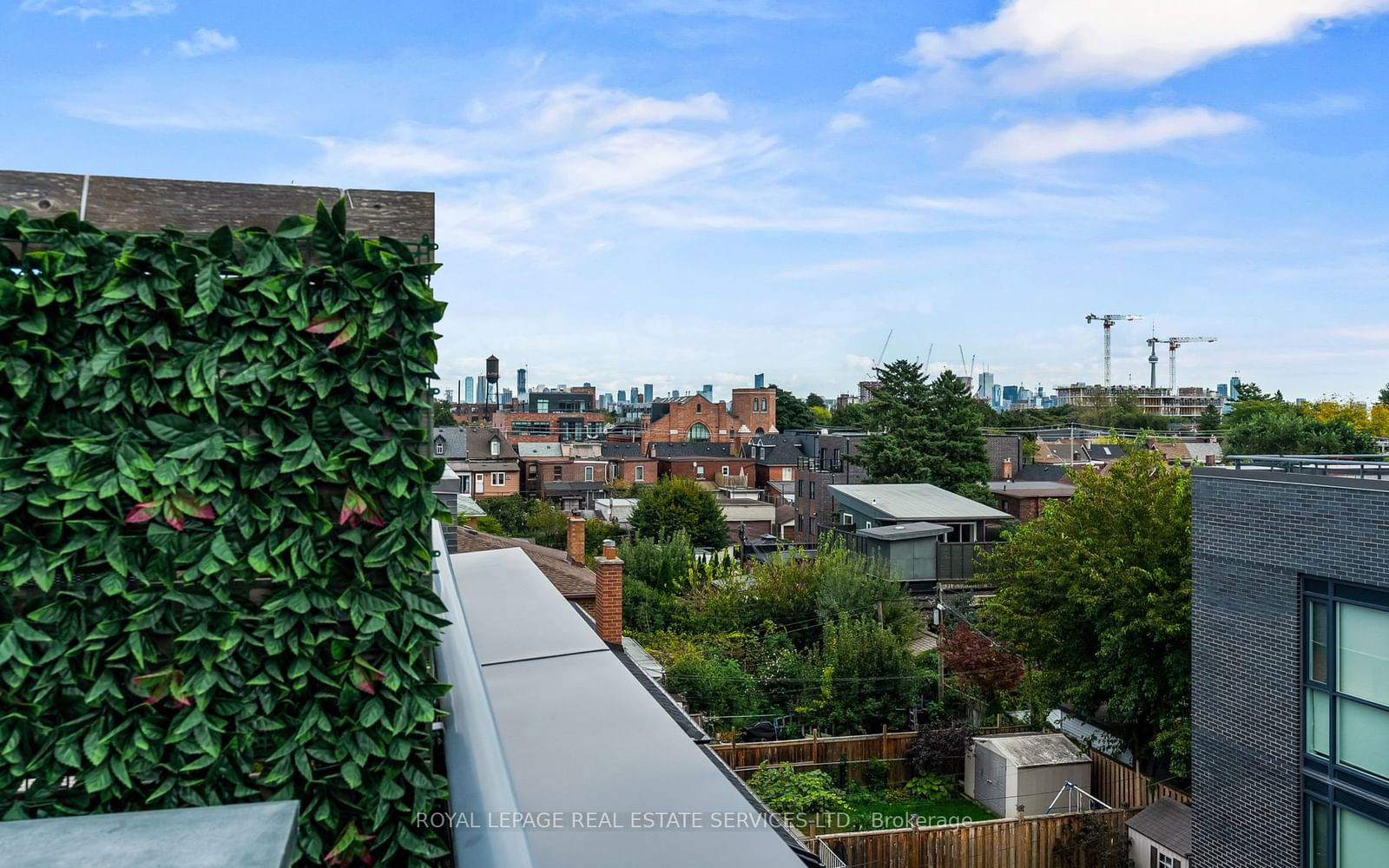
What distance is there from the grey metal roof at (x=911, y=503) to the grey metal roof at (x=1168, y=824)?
15744mm

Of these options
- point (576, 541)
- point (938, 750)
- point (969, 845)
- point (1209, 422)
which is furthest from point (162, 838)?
point (1209, 422)

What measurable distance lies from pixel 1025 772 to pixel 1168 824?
2875 millimetres

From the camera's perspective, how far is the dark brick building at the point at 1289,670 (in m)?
9.35

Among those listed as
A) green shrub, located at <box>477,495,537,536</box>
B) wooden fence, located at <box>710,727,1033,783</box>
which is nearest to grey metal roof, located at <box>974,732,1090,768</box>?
wooden fence, located at <box>710,727,1033,783</box>

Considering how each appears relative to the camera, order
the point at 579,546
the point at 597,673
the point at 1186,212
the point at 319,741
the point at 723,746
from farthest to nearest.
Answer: the point at 1186,212 → the point at 579,546 → the point at 723,746 → the point at 597,673 → the point at 319,741

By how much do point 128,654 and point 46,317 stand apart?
979 millimetres

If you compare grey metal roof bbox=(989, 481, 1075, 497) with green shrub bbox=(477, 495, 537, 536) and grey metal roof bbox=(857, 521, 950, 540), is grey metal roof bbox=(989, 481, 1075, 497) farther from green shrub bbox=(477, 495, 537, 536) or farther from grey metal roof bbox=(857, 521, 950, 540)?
green shrub bbox=(477, 495, 537, 536)

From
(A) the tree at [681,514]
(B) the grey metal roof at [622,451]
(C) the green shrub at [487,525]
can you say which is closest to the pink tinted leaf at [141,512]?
(C) the green shrub at [487,525]

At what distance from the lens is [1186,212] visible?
3681cm

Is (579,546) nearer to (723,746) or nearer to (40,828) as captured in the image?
(723,746)

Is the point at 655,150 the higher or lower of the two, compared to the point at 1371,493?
higher

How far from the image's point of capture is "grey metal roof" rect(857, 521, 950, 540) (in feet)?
90.0

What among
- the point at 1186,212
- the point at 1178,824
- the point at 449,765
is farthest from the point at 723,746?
the point at 1186,212

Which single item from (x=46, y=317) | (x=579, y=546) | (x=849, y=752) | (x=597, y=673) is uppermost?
(x=46, y=317)
